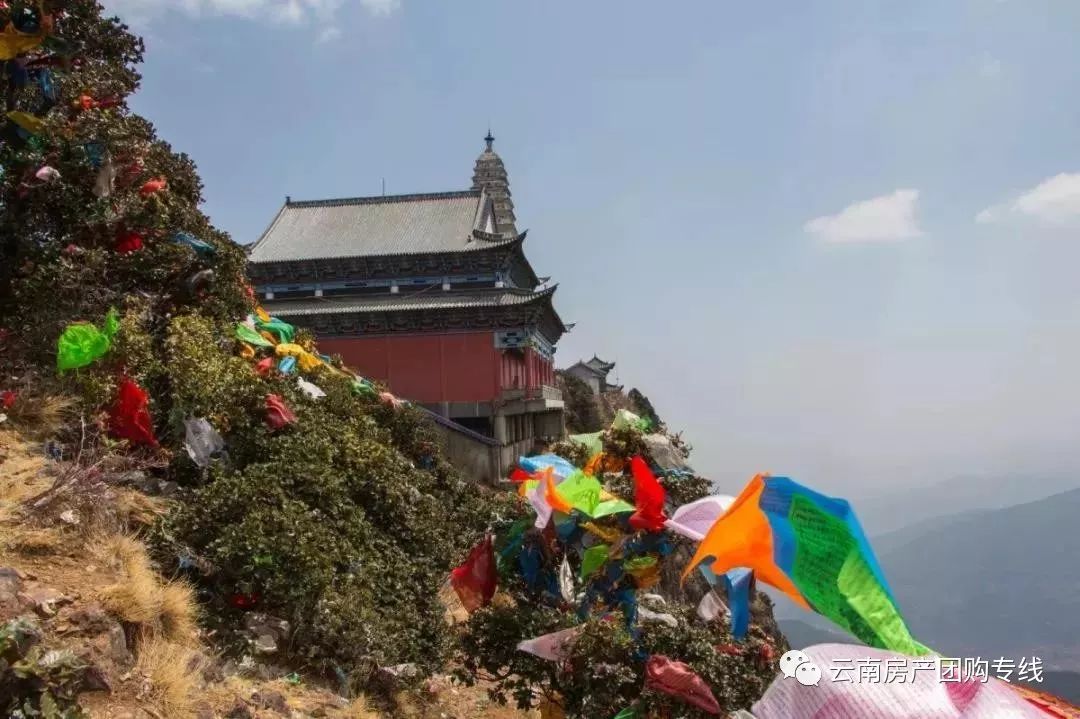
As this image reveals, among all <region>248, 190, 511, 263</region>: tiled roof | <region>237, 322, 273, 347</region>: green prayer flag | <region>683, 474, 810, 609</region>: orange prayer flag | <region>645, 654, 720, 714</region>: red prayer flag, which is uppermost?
<region>248, 190, 511, 263</region>: tiled roof

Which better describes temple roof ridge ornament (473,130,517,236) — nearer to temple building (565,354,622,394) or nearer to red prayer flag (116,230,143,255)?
temple building (565,354,622,394)

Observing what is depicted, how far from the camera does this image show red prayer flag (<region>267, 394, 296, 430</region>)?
8.20 m

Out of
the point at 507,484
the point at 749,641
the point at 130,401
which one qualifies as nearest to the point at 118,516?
the point at 130,401

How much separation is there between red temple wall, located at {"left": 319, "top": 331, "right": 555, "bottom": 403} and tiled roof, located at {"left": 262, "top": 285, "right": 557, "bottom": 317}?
97 cm

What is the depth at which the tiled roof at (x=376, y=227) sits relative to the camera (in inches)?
1010

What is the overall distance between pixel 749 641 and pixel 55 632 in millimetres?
4640

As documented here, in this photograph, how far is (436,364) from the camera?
22.1 m

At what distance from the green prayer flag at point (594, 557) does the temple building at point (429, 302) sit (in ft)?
44.1

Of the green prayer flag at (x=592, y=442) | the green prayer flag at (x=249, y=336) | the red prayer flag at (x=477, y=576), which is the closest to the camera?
the red prayer flag at (x=477, y=576)

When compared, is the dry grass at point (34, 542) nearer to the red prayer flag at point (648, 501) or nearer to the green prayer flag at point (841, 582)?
the red prayer flag at point (648, 501)

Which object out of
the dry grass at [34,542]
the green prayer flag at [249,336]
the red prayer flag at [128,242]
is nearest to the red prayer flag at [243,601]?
the dry grass at [34,542]

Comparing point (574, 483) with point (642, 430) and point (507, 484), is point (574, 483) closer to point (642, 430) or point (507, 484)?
point (642, 430)

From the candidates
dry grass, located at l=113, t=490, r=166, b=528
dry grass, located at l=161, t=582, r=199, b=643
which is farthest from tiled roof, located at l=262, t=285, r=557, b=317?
dry grass, located at l=161, t=582, r=199, b=643

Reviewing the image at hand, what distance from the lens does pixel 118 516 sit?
20.7 feet
